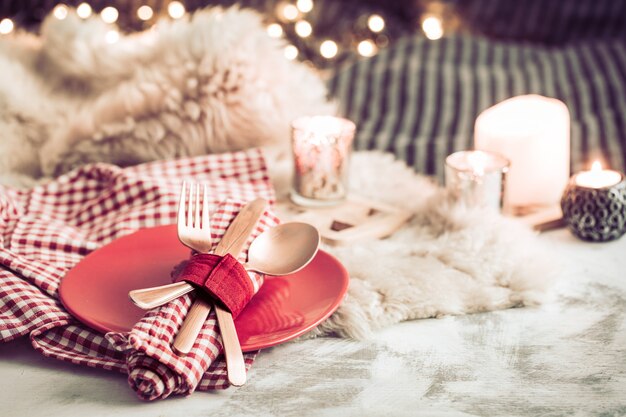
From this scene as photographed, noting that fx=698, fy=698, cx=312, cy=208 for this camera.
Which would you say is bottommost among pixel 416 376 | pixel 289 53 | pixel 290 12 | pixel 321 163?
pixel 416 376

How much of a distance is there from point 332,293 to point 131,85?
20.5 inches

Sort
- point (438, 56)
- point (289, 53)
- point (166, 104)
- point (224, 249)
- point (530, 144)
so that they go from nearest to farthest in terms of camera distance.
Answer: point (224, 249)
point (530, 144)
point (166, 104)
point (289, 53)
point (438, 56)

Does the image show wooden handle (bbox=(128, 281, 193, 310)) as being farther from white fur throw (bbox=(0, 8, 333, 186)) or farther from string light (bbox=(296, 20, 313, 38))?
string light (bbox=(296, 20, 313, 38))

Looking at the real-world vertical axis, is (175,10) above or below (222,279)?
above

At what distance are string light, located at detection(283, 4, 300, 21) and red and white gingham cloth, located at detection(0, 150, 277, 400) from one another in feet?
3.41

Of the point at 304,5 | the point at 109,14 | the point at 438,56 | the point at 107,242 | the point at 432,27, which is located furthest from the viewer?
the point at 432,27

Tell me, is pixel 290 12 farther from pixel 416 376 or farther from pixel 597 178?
pixel 416 376

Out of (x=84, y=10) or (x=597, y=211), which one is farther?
(x=84, y=10)

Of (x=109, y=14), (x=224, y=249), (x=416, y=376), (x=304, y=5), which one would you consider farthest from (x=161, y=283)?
(x=304, y=5)

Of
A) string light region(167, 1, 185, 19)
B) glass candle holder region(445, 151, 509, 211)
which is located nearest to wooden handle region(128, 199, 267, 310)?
glass candle holder region(445, 151, 509, 211)

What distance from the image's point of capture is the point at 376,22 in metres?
1.91

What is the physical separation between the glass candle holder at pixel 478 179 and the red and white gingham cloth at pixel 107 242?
0.23 meters

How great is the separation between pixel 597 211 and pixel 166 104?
58 cm

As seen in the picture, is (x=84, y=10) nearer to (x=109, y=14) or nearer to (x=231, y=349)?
(x=109, y=14)
